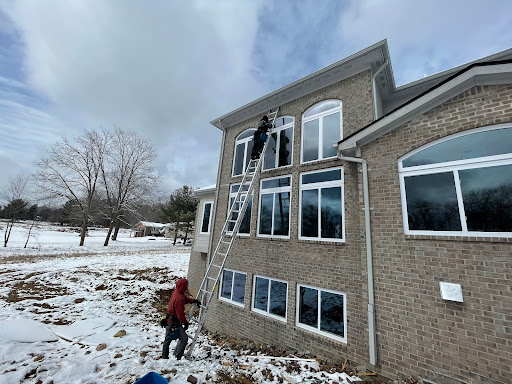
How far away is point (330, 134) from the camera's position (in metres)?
7.45

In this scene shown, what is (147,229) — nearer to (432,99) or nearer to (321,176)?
(321,176)

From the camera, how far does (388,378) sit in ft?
14.4

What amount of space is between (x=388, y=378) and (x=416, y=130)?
5586 millimetres

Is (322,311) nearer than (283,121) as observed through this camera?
Yes

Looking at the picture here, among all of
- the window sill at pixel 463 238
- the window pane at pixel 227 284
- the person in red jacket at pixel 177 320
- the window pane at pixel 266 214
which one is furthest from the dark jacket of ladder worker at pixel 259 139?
the window sill at pixel 463 238

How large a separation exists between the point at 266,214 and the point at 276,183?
1.34 metres

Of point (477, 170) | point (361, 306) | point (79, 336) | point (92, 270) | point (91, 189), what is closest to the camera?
point (477, 170)

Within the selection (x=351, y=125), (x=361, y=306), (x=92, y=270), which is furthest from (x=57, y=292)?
(x=351, y=125)

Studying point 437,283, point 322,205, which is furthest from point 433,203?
point 322,205

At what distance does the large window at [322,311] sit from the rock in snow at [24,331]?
23.9 feet

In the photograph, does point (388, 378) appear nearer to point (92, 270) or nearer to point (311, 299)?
point (311, 299)

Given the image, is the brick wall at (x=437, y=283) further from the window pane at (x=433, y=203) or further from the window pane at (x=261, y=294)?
the window pane at (x=261, y=294)

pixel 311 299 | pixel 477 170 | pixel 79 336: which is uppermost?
pixel 477 170

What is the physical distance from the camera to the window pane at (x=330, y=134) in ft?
23.8
